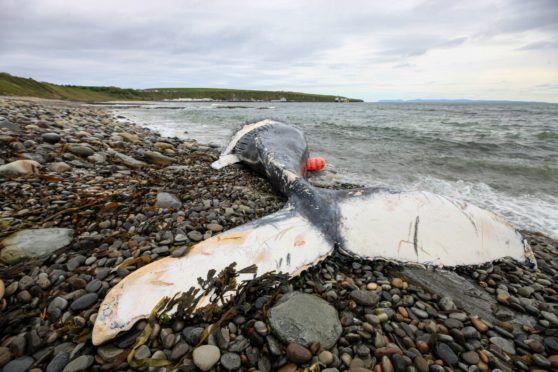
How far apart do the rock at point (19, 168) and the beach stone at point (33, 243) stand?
6.27 feet

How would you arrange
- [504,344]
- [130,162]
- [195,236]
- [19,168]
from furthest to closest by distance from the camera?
[130,162] → [19,168] → [195,236] → [504,344]

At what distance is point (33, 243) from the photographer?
2.75 m

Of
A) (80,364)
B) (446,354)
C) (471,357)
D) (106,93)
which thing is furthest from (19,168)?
(106,93)

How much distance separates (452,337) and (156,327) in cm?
228

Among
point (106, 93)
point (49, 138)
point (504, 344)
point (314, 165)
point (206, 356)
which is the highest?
point (106, 93)

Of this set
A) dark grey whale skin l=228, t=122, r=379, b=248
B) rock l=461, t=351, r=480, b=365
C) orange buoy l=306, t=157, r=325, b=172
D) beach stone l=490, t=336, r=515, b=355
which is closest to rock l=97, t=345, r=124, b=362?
dark grey whale skin l=228, t=122, r=379, b=248

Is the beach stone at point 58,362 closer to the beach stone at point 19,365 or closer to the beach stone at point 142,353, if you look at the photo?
the beach stone at point 19,365

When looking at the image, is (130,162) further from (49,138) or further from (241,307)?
(241,307)

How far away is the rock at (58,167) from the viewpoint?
4746 mm

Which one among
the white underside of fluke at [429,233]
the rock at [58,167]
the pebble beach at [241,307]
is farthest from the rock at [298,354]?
the rock at [58,167]

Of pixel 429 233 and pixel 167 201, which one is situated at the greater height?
pixel 429 233

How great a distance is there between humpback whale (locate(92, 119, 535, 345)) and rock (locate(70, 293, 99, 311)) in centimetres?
42

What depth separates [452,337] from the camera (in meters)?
2.20

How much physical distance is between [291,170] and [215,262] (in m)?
2.24
